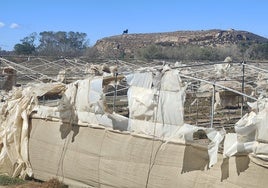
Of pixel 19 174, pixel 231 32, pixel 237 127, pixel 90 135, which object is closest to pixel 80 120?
pixel 90 135

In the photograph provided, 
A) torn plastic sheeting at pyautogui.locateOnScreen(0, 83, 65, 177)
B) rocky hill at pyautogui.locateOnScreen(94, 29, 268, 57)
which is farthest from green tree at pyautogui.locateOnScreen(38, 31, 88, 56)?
torn plastic sheeting at pyautogui.locateOnScreen(0, 83, 65, 177)

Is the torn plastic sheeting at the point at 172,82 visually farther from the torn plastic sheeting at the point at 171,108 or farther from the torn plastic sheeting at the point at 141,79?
the torn plastic sheeting at the point at 141,79

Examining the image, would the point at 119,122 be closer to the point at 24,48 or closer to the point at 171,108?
the point at 171,108

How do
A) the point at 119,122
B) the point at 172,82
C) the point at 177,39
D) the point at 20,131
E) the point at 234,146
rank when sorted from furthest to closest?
the point at 177,39, the point at 20,131, the point at 119,122, the point at 172,82, the point at 234,146

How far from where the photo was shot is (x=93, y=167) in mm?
9336

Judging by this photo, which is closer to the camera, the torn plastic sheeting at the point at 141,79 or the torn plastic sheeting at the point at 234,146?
the torn plastic sheeting at the point at 234,146

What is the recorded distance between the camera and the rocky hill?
286 feet

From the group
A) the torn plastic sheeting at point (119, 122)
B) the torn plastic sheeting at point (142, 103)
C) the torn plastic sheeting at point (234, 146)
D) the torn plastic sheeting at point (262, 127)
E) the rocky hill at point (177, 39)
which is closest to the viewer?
the torn plastic sheeting at point (262, 127)

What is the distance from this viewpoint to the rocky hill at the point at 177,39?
87.2 metres

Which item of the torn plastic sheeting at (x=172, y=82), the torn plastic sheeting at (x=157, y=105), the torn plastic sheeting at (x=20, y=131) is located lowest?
the torn plastic sheeting at (x=20, y=131)

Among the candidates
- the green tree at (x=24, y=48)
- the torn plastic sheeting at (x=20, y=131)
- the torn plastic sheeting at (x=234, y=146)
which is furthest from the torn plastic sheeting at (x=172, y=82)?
the green tree at (x=24, y=48)

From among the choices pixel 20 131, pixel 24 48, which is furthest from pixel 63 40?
pixel 20 131

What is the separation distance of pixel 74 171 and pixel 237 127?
3.83 metres

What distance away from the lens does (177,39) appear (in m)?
91.8
